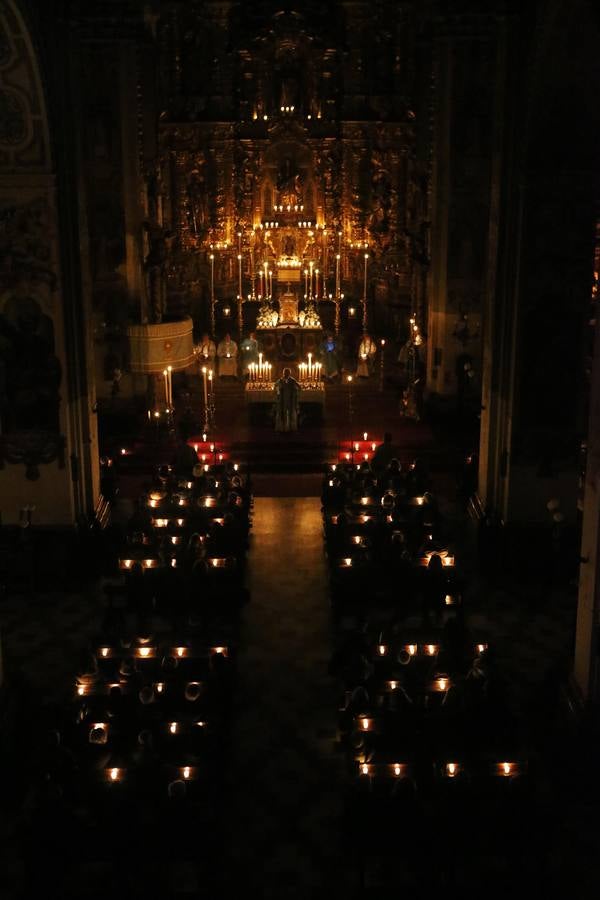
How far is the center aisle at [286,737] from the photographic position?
36.6 feet

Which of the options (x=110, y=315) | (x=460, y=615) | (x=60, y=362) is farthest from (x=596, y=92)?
(x=110, y=315)

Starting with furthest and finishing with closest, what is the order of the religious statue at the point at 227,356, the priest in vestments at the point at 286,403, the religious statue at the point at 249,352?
the religious statue at the point at 227,356 → the religious statue at the point at 249,352 → the priest in vestments at the point at 286,403

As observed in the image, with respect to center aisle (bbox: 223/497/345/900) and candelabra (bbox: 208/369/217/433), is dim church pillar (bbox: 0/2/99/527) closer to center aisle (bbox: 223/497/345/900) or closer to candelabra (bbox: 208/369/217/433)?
center aisle (bbox: 223/497/345/900)

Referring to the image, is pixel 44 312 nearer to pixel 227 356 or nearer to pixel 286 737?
pixel 286 737

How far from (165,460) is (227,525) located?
7331 mm

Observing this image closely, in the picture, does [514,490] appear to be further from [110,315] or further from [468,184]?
[110,315]

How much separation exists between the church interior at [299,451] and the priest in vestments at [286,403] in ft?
0.29

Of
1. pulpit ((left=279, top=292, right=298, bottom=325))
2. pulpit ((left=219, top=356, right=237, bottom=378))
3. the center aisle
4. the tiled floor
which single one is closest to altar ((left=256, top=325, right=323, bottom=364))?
pulpit ((left=279, top=292, right=298, bottom=325))

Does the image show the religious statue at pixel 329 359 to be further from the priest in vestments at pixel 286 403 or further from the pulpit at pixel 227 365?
the priest in vestments at pixel 286 403

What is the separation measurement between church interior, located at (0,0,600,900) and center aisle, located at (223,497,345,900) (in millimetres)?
58

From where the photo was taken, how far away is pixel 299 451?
25.1 metres

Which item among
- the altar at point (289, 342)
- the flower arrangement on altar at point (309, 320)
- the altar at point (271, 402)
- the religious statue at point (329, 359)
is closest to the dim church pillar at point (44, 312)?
the altar at point (271, 402)

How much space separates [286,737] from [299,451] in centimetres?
1212

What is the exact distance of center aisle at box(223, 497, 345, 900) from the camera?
11.1 m
